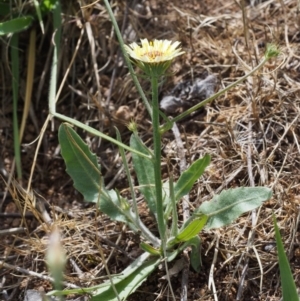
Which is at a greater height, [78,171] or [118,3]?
[118,3]

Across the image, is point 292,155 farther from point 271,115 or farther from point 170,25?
point 170,25

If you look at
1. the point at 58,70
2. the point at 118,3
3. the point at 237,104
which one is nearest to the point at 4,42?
the point at 58,70

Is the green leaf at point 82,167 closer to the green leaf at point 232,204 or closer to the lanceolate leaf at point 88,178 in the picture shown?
the lanceolate leaf at point 88,178

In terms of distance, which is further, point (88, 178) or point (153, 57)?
point (88, 178)

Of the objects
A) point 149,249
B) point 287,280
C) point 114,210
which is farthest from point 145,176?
point 287,280

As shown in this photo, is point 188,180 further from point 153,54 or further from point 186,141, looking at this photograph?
point 153,54

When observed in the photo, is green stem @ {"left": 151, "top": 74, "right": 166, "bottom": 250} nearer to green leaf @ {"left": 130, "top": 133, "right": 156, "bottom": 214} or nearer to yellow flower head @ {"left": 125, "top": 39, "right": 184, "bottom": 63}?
yellow flower head @ {"left": 125, "top": 39, "right": 184, "bottom": 63}
